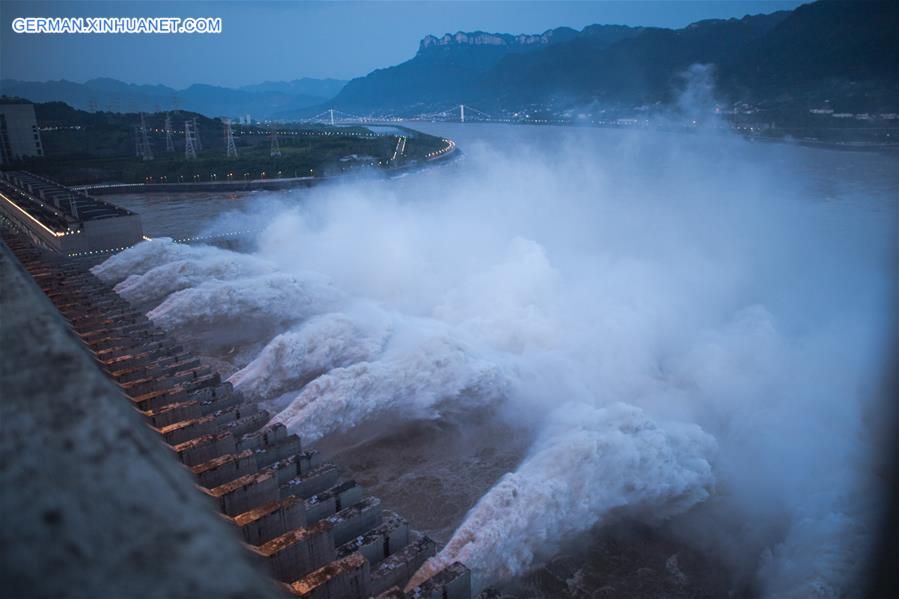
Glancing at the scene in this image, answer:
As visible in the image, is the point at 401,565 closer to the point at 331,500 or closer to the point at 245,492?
the point at 331,500

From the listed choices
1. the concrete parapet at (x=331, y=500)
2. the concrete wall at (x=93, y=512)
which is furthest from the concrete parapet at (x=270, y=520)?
the concrete wall at (x=93, y=512)

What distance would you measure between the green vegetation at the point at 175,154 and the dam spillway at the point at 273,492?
134ft

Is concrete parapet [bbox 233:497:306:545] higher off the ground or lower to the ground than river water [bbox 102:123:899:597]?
higher

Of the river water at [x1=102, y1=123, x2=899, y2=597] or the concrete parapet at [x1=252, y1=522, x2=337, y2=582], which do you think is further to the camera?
the river water at [x1=102, y1=123, x2=899, y2=597]

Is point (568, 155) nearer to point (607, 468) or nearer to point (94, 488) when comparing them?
point (607, 468)

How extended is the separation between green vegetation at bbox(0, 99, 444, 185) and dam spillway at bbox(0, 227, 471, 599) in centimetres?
4095

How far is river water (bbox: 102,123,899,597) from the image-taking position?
5680mm

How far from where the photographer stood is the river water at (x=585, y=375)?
5.68 metres

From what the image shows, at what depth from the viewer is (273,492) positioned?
3803 mm

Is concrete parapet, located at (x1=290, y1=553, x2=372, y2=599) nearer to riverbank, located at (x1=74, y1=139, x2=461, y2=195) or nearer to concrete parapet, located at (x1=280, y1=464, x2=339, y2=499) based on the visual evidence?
concrete parapet, located at (x1=280, y1=464, x2=339, y2=499)

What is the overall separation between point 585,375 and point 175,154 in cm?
6273

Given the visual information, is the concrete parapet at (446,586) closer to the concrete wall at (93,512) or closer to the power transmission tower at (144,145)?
the concrete wall at (93,512)

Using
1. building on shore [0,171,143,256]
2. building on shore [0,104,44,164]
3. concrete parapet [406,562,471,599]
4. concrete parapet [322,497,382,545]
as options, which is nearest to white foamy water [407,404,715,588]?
concrete parapet [322,497,382,545]

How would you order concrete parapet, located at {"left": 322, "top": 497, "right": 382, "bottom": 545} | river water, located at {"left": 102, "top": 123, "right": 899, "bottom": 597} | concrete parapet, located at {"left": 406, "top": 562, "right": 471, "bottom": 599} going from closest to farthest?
concrete parapet, located at {"left": 406, "top": 562, "right": 471, "bottom": 599}, concrete parapet, located at {"left": 322, "top": 497, "right": 382, "bottom": 545}, river water, located at {"left": 102, "top": 123, "right": 899, "bottom": 597}
